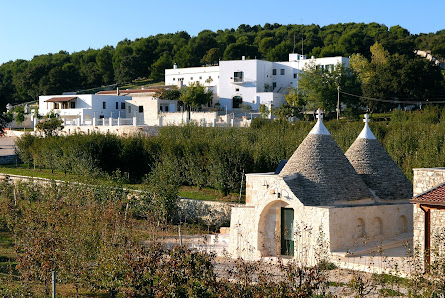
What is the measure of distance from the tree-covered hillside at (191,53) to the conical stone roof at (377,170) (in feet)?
192

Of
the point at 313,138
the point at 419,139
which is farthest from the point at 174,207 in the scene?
the point at 419,139

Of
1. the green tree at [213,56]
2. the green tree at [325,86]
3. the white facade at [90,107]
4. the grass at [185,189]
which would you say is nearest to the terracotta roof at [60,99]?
the white facade at [90,107]

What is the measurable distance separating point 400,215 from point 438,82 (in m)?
42.4

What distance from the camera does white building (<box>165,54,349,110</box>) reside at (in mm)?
67125

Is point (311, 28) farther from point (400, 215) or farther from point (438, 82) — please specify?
point (400, 215)

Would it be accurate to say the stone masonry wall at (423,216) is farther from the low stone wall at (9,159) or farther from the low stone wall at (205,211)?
the low stone wall at (9,159)

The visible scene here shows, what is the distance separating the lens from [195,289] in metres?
11.6

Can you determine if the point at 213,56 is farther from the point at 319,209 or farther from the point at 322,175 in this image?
the point at 319,209

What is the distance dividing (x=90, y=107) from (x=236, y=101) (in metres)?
16.4

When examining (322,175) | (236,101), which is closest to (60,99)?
(236,101)

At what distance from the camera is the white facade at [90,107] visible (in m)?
64.1

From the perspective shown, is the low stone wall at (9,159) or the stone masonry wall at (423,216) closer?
the stone masonry wall at (423,216)

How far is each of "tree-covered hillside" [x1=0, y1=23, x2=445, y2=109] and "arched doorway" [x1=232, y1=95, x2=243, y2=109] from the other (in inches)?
691

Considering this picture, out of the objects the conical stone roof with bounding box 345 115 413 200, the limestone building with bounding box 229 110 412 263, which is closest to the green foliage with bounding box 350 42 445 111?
the conical stone roof with bounding box 345 115 413 200
